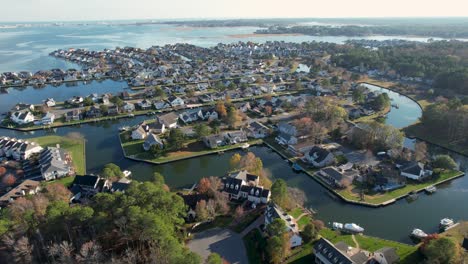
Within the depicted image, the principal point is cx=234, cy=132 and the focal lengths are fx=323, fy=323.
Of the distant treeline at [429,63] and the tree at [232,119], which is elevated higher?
the distant treeline at [429,63]

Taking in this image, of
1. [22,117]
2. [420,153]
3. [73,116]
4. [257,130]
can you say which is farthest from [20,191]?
[420,153]

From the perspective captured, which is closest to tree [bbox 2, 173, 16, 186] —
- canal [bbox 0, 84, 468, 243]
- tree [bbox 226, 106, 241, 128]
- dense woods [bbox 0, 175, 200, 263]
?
canal [bbox 0, 84, 468, 243]

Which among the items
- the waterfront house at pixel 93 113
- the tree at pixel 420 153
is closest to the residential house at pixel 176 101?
the waterfront house at pixel 93 113

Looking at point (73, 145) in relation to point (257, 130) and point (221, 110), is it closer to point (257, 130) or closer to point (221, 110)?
point (221, 110)

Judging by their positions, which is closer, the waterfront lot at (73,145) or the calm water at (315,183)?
the calm water at (315,183)

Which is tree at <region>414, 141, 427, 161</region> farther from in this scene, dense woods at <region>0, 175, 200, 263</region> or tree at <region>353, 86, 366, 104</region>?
→ dense woods at <region>0, 175, 200, 263</region>

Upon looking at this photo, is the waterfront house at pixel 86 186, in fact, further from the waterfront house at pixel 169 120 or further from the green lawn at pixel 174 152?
the waterfront house at pixel 169 120
